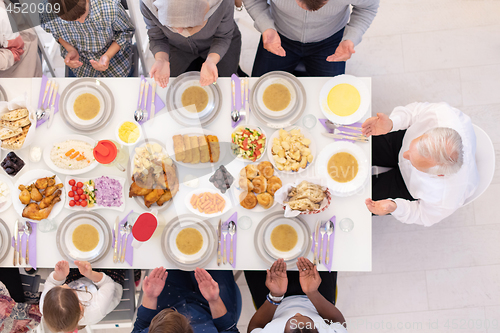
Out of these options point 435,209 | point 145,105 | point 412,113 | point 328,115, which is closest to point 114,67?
point 145,105

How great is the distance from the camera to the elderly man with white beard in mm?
1544

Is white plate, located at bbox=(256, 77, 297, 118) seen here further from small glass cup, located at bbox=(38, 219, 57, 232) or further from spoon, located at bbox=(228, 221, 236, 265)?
small glass cup, located at bbox=(38, 219, 57, 232)

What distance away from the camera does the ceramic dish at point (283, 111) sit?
1791 millimetres

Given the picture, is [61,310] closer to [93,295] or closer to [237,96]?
[93,295]

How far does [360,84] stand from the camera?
70.1 inches

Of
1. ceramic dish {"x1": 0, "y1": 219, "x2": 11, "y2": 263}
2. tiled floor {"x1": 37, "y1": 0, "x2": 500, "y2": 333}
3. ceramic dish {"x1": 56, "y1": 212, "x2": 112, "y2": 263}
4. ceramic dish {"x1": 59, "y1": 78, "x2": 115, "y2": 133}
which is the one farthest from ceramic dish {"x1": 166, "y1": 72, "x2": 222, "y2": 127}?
tiled floor {"x1": 37, "y1": 0, "x2": 500, "y2": 333}

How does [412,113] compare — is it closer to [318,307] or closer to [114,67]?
[318,307]

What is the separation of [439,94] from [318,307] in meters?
2.07

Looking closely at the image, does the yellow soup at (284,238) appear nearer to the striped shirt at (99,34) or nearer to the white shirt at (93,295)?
the white shirt at (93,295)

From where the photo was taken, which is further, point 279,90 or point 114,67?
point 114,67

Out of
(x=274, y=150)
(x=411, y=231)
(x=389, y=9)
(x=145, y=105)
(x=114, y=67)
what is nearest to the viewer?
(x=274, y=150)

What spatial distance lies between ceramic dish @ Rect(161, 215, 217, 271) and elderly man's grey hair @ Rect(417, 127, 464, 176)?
1141 mm

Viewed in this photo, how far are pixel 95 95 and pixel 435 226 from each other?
262 cm

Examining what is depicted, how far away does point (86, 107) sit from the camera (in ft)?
6.01
